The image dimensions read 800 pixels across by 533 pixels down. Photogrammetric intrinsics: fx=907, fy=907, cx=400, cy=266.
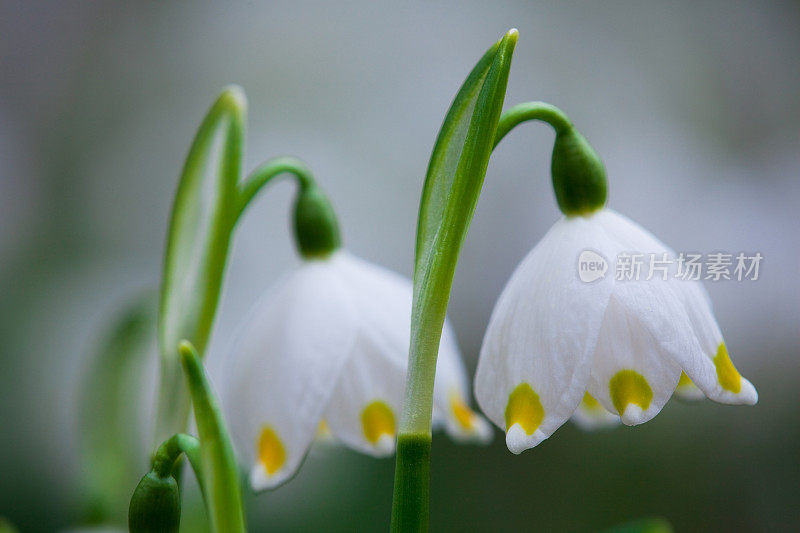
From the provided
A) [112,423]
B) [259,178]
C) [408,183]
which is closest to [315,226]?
[259,178]

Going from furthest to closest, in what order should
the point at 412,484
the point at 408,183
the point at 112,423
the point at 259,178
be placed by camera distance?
the point at 408,183, the point at 112,423, the point at 259,178, the point at 412,484

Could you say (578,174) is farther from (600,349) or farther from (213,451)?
(213,451)

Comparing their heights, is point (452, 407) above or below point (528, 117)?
below

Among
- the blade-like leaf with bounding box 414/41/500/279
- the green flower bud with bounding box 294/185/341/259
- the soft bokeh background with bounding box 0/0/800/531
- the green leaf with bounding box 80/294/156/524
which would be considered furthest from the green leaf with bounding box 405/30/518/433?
the soft bokeh background with bounding box 0/0/800/531

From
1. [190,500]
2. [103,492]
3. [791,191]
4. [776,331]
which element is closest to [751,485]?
[776,331]

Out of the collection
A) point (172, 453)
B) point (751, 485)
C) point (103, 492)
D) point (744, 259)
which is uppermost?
point (744, 259)

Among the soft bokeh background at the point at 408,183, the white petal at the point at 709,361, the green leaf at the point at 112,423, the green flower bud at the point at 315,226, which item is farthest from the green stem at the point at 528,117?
the soft bokeh background at the point at 408,183

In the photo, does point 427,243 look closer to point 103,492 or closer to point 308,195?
point 308,195
